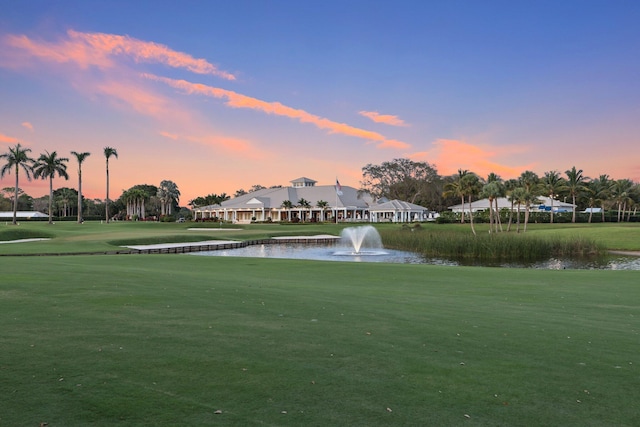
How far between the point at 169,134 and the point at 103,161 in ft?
132

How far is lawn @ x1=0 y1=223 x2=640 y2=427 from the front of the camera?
4375mm

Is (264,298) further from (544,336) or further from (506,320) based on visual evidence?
(544,336)

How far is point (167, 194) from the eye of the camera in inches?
5384

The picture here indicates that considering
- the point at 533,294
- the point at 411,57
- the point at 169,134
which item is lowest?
the point at 533,294

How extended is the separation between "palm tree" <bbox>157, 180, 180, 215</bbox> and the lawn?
130781mm

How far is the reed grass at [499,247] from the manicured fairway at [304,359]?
25486 mm

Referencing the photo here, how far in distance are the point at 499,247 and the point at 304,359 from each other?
33.9 metres

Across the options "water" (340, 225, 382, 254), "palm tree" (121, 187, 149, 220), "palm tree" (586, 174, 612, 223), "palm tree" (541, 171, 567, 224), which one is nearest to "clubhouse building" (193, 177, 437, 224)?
"palm tree" (121, 187, 149, 220)

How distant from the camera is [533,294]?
528 inches

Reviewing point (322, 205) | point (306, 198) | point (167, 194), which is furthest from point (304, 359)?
point (167, 194)

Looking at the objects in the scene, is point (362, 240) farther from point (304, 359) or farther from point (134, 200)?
point (134, 200)

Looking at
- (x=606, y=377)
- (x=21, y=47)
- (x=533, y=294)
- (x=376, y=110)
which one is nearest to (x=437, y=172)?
(x=376, y=110)

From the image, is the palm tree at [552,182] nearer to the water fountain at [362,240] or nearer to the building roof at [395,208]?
the building roof at [395,208]

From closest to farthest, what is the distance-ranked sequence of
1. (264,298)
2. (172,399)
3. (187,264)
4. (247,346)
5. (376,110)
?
1. (172,399)
2. (247,346)
3. (264,298)
4. (187,264)
5. (376,110)
